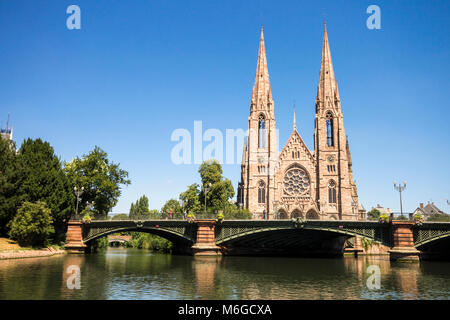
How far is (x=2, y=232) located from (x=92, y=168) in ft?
53.5

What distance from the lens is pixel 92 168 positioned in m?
57.0

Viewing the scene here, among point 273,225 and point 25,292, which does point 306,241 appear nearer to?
point 273,225

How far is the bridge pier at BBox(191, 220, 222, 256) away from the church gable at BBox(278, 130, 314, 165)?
38.2 metres

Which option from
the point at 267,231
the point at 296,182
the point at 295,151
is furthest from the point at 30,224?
the point at 295,151

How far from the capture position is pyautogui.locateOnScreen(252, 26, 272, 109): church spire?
84625 millimetres

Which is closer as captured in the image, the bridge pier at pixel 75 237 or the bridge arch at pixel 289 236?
the bridge arch at pixel 289 236

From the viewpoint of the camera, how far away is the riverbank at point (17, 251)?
3606cm

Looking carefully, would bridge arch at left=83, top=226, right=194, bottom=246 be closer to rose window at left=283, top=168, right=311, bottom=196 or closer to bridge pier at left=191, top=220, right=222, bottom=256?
bridge pier at left=191, top=220, right=222, bottom=256

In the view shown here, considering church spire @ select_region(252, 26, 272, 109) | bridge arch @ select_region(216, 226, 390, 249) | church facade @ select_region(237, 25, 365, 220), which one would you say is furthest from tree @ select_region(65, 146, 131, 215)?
church spire @ select_region(252, 26, 272, 109)

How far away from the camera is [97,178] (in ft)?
180

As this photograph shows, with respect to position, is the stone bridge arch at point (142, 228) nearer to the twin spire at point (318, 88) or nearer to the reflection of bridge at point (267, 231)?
the reflection of bridge at point (267, 231)

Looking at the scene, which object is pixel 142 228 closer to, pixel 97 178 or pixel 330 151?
pixel 97 178

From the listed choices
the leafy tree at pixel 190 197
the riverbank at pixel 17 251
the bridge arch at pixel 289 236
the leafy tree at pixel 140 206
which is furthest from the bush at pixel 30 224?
the leafy tree at pixel 140 206

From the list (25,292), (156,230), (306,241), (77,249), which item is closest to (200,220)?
(156,230)
